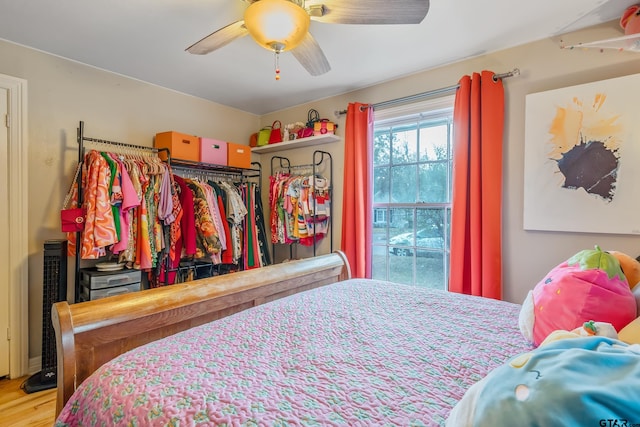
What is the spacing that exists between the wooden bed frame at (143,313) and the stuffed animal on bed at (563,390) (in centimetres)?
116

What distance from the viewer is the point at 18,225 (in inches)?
87.9

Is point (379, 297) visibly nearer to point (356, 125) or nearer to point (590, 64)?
point (356, 125)

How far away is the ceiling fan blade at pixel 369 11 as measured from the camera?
1.35 m

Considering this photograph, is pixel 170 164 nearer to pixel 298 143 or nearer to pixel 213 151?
pixel 213 151

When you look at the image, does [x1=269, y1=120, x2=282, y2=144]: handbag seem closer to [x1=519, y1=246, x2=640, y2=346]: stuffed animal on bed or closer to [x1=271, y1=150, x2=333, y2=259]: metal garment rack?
[x1=271, y1=150, x2=333, y2=259]: metal garment rack

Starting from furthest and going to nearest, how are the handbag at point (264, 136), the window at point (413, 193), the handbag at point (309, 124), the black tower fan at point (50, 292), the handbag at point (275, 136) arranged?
the handbag at point (264, 136) → the handbag at point (275, 136) → the handbag at point (309, 124) → the window at point (413, 193) → the black tower fan at point (50, 292)

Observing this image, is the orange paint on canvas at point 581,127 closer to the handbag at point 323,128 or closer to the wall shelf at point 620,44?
the wall shelf at point 620,44

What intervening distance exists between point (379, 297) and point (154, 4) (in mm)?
2056

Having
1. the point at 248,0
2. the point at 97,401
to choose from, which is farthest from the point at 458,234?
the point at 97,401

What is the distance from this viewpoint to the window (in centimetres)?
267

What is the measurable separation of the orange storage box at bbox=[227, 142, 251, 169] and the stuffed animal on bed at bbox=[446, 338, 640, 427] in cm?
304

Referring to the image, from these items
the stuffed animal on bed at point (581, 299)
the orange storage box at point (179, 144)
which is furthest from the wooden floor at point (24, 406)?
the stuffed animal on bed at point (581, 299)

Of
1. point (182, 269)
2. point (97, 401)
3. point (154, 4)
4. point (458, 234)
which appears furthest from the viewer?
point (182, 269)

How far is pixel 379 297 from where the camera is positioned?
1.69 meters
